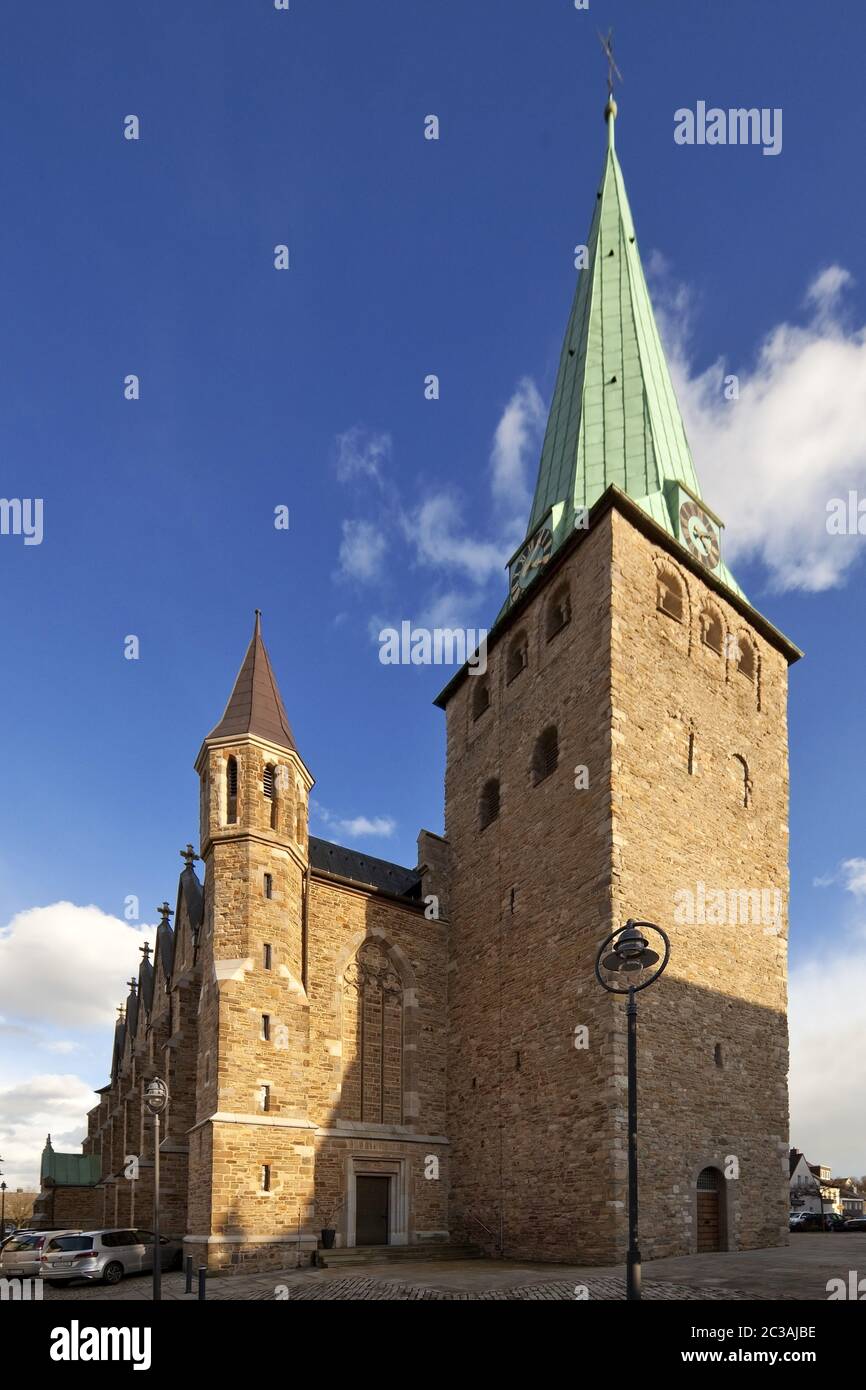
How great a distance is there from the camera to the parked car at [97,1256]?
19.4 m

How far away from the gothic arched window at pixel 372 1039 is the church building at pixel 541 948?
7 centimetres

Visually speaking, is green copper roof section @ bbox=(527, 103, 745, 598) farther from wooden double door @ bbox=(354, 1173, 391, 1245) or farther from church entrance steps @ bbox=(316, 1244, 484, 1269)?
church entrance steps @ bbox=(316, 1244, 484, 1269)

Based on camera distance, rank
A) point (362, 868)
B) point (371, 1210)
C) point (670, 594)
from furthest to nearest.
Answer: point (362, 868) → point (670, 594) → point (371, 1210)

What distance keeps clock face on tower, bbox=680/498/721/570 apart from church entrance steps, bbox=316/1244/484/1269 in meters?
18.9

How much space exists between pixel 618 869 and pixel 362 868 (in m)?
16.6

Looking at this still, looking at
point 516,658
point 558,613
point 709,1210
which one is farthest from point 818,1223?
point 558,613

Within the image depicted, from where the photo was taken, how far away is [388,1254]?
2128cm

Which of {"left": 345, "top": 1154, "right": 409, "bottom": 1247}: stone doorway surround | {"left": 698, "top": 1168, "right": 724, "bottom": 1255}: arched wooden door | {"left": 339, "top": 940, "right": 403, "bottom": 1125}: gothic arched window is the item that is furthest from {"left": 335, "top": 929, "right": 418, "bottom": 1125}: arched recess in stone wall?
{"left": 698, "top": 1168, "right": 724, "bottom": 1255}: arched wooden door

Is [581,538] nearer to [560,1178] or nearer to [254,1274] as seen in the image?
[560,1178]

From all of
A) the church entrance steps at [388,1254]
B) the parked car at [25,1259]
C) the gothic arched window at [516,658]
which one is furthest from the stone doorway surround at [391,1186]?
the gothic arched window at [516,658]

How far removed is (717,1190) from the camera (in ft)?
66.4

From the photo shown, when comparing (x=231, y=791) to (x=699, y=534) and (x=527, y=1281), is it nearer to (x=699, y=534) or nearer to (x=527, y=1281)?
(x=527, y=1281)

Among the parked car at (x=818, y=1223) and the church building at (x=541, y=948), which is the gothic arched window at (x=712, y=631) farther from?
the parked car at (x=818, y=1223)

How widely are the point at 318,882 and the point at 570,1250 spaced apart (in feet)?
35.2
